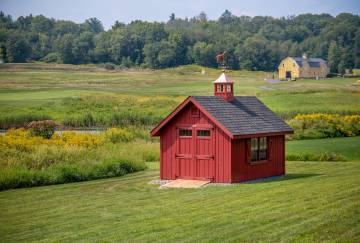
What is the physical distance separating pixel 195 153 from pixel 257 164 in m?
2.47

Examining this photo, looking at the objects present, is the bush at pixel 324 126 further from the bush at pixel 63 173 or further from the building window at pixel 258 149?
the building window at pixel 258 149

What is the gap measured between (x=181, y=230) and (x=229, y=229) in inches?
45.4

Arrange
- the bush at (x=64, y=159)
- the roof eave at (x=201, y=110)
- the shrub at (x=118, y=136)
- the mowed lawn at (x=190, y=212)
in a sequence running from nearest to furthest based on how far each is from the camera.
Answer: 1. the mowed lawn at (x=190, y=212)
2. the roof eave at (x=201, y=110)
3. the bush at (x=64, y=159)
4. the shrub at (x=118, y=136)

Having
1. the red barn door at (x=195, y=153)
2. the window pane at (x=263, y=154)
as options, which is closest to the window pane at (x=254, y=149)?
the window pane at (x=263, y=154)

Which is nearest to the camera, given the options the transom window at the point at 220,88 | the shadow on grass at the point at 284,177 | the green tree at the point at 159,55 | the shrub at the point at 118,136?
the shadow on grass at the point at 284,177

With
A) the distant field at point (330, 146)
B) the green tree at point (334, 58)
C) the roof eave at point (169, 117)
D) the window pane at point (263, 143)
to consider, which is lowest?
the distant field at point (330, 146)

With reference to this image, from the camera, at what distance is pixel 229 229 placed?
15734 millimetres

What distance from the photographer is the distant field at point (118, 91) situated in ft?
186

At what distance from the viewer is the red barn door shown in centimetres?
2467

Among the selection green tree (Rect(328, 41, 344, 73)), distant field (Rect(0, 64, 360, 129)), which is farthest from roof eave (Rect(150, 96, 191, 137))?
green tree (Rect(328, 41, 344, 73))

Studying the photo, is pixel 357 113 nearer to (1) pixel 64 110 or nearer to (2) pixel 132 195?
(1) pixel 64 110

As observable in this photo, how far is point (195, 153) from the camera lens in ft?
82.0

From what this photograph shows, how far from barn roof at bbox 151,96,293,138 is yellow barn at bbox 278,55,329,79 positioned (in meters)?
77.1

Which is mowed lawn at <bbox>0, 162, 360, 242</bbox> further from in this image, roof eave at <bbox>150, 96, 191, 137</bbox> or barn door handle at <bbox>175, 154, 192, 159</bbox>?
roof eave at <bbox>150, 96, 191, 137</bbox>
